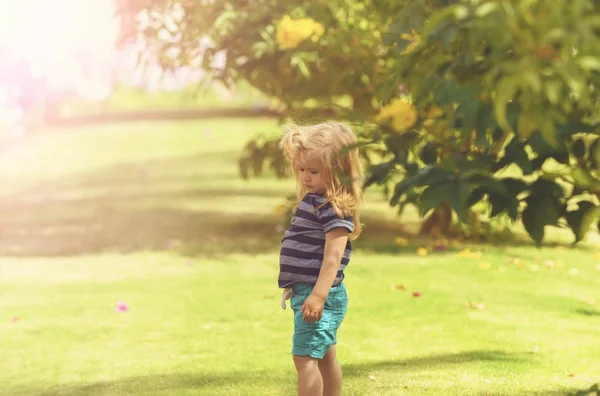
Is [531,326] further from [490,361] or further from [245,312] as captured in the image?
[245,312]

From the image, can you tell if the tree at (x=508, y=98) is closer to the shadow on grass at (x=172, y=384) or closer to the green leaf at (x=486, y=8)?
the green leaf at (x=486, y=8)

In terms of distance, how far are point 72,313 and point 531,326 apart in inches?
131

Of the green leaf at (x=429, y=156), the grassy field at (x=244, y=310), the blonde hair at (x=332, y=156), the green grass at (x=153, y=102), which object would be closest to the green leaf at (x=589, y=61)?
the green leaf at (x=429, y=156)

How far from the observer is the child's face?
4.01 m

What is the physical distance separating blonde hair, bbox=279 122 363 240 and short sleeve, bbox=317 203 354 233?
0.02 metres

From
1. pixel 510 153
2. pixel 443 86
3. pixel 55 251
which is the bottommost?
pixel 55 251

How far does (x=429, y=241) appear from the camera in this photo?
9.88 metres

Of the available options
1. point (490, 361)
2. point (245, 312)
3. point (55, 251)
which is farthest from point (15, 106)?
point (490, 361)

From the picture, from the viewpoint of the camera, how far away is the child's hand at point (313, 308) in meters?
3.85

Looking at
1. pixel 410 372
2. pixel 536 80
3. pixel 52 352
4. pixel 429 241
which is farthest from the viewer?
pixel 429 241

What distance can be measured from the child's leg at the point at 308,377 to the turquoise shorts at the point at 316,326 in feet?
0.11

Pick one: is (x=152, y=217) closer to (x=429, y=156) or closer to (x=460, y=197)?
(x=429, y=156)

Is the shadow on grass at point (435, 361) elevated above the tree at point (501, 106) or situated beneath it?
situated beneath

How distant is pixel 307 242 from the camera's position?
400cm
